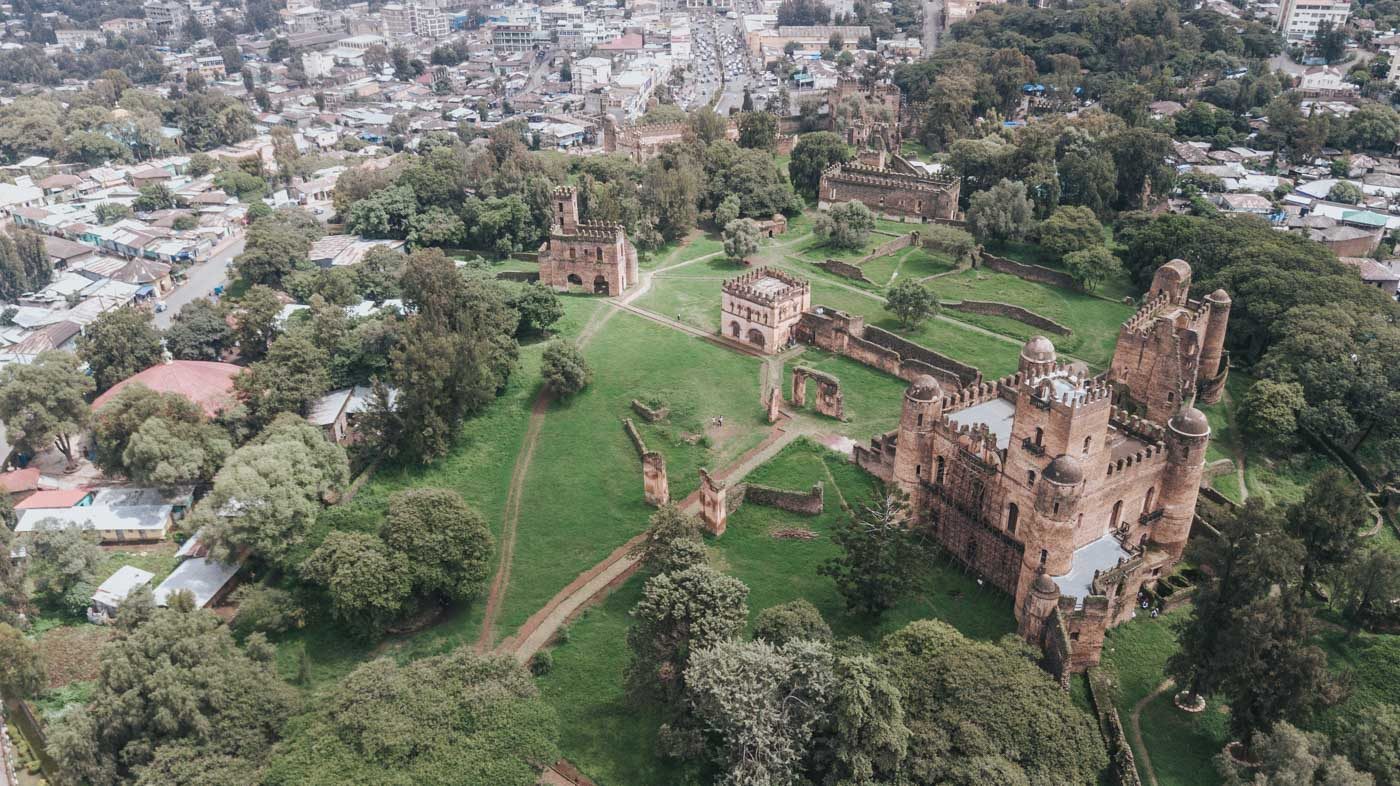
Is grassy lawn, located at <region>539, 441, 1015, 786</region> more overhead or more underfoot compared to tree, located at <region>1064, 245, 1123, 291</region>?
more underfoot

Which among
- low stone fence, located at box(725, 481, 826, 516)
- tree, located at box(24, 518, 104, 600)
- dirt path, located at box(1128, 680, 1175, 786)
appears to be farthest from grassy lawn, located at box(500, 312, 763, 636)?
dirt path, located at box(1128, 680, 1175, 786)

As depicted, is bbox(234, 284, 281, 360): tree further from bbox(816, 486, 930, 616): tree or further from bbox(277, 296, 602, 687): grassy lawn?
bbox(816, 486, 930, 616): tree

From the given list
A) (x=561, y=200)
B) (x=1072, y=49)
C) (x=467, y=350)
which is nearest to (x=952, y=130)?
(x=1072, y=49)

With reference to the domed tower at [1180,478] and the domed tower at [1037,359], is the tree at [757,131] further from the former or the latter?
the domed tower at [1180,478]

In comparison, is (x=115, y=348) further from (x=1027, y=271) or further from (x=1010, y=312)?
(x=1027, y=271)

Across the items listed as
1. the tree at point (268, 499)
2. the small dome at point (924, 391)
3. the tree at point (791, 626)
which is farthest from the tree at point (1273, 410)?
the tree at point (268, 499)

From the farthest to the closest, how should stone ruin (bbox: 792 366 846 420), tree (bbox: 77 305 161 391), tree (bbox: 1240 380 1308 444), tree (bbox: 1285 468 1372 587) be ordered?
tree (bbox: 77 305 161 391) → stone ruin (bbox: 792 366 846 420) → tree (bbox: 1240 380 1308 444) → tree (bbox: 1285 468 1372 587)
